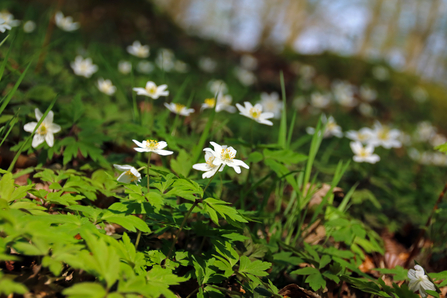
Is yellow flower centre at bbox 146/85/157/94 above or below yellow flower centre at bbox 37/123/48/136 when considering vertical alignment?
above

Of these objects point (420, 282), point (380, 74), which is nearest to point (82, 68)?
point (420, 282)

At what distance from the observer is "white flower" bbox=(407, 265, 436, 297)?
123cm

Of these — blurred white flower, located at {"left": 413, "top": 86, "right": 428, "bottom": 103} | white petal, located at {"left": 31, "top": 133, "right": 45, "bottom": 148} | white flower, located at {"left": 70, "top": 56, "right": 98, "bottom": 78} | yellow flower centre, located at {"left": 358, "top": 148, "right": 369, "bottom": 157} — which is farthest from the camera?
blurred white flower, located at {"left": 413, "top": 86, "right": 428, "bottom": 103}

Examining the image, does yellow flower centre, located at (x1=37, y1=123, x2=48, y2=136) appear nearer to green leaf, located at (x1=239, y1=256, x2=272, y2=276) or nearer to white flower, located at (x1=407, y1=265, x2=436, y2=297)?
green leaf, located at (x1=239, y1=256, x2=272, y2=276)

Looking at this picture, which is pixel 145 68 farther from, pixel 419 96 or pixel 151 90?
pixel 419 96

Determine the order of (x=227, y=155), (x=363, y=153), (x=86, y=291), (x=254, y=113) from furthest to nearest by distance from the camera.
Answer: (x=363, y=153)
(x=254, y=113)
(x=227, y=155)
(x=86, y=291)

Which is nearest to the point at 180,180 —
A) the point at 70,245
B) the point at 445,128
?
the point at 70,245

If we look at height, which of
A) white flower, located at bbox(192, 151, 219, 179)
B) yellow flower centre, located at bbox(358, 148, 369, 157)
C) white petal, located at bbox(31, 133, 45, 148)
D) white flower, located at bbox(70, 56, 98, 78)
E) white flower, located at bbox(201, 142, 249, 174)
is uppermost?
white flower, located at bbox(201, 142, 249, 174)

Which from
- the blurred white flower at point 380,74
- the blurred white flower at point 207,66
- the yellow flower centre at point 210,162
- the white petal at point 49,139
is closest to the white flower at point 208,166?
the yellow flower centre at point 210,162

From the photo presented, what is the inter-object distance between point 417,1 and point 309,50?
46.7 feet

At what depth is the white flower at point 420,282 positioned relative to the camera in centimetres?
123

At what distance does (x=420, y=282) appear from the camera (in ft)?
4.09

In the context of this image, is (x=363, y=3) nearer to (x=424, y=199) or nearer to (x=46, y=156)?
(x=424, y=199)

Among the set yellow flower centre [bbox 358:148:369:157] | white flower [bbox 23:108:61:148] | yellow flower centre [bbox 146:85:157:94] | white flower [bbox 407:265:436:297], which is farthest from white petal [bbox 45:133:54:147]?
yellow flower centre [bbox 358:148:369:157]
